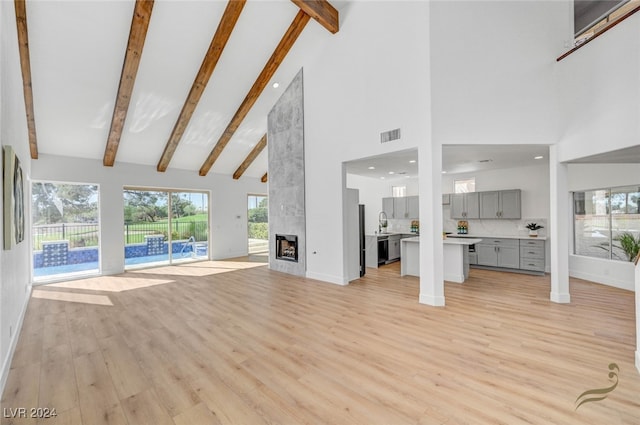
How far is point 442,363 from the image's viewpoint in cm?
264

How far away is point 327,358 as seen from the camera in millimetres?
2766

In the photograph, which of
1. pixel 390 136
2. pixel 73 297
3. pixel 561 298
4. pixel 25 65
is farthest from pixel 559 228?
pixel 25 65

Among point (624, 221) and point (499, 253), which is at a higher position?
point (624, 221)

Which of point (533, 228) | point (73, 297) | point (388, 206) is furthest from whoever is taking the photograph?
point (388, 206)

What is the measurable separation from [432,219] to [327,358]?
266cm

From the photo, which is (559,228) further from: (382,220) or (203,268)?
(203,268)

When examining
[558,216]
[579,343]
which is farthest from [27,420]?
[558,216]

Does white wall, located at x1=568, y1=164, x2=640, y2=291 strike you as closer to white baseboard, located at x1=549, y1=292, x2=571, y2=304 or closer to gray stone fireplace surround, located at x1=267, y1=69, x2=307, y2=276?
white baseboard, located at x1=549, y1=292, x2=571, y2=304

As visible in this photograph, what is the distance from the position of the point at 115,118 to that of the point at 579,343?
27.8ft

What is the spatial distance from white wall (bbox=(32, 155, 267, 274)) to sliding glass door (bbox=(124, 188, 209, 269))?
0.85ft

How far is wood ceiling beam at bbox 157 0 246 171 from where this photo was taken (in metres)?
4.64

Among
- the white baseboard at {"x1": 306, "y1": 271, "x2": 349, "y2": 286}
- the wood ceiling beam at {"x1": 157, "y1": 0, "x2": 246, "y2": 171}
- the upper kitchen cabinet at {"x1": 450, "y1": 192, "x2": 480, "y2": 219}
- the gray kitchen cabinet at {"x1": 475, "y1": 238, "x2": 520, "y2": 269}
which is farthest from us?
the upper kitchen cabinet at {"x1": 450, "y1": 192, "x2": 480, "y2": 219}

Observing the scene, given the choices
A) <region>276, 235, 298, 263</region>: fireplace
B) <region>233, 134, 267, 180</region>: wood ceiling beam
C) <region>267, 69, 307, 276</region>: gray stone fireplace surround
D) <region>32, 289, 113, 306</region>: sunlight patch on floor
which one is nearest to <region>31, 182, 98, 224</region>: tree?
<region>32, 289, 113, 306</region>: sunlight patch on floor

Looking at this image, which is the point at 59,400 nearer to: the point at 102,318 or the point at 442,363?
the point at 102,318
